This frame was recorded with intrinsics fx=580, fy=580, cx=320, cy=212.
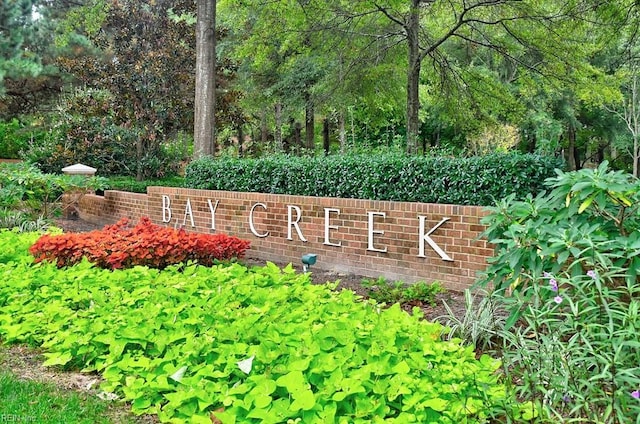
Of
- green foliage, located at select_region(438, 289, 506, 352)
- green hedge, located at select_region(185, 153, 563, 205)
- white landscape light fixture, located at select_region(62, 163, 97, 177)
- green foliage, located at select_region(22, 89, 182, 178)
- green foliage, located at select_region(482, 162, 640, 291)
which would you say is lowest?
green foliage, located at select_region(438, 289, 506, 352)

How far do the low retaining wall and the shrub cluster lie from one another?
1.09 meters

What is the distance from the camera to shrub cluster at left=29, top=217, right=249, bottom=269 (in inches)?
242

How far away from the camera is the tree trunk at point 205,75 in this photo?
1236 cm

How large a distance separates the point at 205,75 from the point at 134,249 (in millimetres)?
6992

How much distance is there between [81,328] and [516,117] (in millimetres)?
12077

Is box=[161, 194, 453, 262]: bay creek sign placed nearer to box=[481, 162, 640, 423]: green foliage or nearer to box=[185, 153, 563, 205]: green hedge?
box=[185, 153, 563, 205]: green hedge

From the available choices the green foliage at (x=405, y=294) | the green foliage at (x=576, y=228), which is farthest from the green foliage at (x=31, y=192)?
the green foliage at (x=576, y=228)

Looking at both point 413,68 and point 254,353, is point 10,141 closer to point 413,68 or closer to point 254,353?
point 413,68

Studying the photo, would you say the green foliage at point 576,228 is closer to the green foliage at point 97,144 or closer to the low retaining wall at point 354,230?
the low retaining wall at point 354,230

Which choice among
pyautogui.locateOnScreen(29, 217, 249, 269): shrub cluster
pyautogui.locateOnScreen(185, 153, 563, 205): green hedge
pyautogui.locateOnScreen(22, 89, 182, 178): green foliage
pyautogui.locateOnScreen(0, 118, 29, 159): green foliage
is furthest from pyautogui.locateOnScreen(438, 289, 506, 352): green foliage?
pyautogui.locateOnScreen(0, 118, 29, 159): green foliage

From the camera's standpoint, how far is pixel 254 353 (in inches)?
120

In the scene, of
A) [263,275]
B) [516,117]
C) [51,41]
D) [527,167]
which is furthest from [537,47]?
[51,41]

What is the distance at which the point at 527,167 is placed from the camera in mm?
5812

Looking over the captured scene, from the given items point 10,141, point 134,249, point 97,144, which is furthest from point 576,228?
point 10,141
